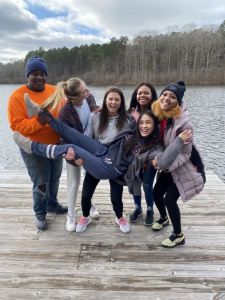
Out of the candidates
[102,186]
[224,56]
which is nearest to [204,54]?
[224,56]

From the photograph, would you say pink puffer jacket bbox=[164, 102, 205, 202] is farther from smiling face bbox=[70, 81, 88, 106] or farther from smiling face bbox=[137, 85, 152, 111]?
smiling face bbox=[70, 81, 88, 106]

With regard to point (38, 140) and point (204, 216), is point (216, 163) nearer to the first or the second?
point (204, 216)

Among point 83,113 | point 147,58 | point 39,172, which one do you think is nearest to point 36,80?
point 83,113

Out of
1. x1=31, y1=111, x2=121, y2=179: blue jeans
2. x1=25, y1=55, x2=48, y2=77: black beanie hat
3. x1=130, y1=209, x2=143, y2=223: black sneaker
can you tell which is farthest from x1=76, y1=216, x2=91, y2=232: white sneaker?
x1=25, y1=55, x2=48, y2=77: black beanie hat

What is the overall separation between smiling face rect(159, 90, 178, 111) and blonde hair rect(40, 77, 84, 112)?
771 mm

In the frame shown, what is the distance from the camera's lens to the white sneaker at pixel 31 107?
78.1 inches

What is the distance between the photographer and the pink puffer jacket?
6.40 ft

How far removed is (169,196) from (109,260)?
78 cm

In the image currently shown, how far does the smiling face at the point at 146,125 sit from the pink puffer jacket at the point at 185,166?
140mm

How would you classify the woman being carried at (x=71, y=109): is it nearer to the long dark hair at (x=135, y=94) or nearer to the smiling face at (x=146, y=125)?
the long dark hair at (x=135, y=94)

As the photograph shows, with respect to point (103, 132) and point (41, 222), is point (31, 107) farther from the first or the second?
point (41, 222)

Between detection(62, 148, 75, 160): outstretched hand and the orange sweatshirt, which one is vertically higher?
the orange sweatshirt

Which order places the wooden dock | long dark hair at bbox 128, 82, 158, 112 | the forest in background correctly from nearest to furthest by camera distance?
1. the wooden dock
2. long dark hair at bbox 128, 82, 158, 112
3. the forest in background

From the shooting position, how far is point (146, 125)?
6.81 feet
